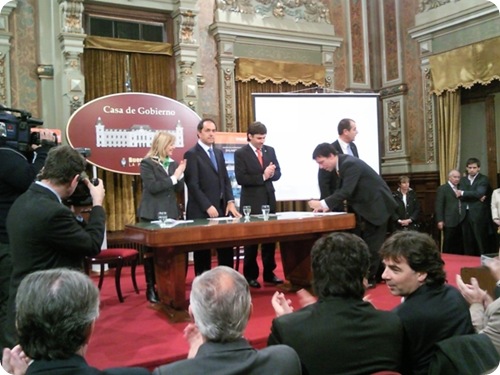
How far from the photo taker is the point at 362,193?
397cm

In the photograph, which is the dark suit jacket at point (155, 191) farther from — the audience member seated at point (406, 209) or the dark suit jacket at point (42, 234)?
the audience member seated at point (406, 209)

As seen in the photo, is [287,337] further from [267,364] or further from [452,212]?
[452,212]

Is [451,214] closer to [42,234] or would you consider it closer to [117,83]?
[117,83]

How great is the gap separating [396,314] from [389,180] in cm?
665

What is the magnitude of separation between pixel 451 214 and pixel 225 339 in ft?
18.4

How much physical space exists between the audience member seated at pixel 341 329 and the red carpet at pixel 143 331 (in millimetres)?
1337

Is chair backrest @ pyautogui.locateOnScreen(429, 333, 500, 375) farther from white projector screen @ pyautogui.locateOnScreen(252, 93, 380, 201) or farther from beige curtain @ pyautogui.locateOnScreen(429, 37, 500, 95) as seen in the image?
beige curtain @ pyautogui.locateOnScreen(429, 37, 500, 95)

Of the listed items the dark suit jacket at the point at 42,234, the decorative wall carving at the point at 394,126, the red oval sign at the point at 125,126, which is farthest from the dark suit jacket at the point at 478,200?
the dark suit jacket at the point at 42,234

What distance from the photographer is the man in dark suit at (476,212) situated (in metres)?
6.04

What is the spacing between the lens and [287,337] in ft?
4.59

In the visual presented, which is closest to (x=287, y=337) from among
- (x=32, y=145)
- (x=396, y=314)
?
(x=396, y=314)

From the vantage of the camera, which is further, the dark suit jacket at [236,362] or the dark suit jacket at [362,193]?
the dark suit jacket at [362,193]

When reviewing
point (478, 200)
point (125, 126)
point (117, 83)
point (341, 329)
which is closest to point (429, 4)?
point (478, 200)

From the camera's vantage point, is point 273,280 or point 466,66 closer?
point 273,280
